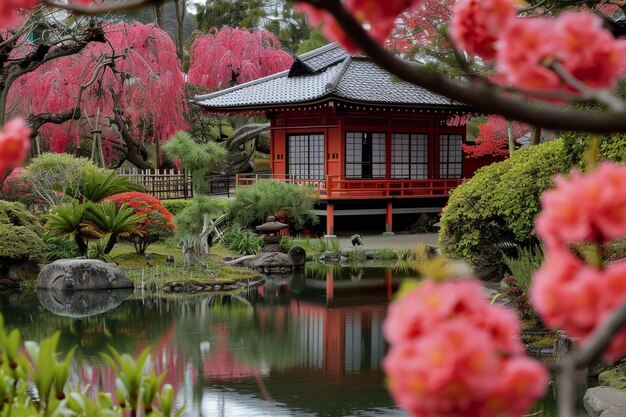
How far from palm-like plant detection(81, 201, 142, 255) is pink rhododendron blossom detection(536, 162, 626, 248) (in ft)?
44.5

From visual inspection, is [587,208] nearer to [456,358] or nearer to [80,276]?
[456,358]

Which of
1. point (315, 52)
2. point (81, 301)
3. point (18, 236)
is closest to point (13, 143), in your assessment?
point (81, 301)

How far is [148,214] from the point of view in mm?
15086

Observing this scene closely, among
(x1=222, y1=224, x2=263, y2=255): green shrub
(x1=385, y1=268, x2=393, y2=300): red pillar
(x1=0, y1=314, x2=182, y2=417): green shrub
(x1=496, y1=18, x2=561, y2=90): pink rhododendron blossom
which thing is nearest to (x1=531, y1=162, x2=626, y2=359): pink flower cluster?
(x1=496, y1=18, x2=561, y2=90): pink rhododendron blossom

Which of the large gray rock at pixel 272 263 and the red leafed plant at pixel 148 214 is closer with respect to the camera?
the red leafed plant at pixel 148 214

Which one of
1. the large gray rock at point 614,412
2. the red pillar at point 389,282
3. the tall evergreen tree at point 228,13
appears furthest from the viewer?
the tall evergreen tree at point 228,13

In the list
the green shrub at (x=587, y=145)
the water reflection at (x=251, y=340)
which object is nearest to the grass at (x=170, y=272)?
the water reflection at (x=251, y=340)

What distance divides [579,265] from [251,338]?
30.3ft

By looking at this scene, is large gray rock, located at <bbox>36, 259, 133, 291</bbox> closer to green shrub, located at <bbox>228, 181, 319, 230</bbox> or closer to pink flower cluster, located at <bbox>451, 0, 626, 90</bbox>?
green shrub, located at <bbox>228, 181, 319, 230</bbox>

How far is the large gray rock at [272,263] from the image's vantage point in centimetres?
1580

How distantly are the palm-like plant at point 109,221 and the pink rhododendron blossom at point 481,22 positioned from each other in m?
13.2

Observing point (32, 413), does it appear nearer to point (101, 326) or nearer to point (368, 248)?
point (101, 326)

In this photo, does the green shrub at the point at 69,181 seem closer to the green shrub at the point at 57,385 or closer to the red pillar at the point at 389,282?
the red pillar at the point at 389,282

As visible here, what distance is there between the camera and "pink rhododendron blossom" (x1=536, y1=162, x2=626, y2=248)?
115 cm
